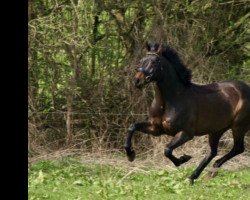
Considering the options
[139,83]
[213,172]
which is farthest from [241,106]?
[139,83]

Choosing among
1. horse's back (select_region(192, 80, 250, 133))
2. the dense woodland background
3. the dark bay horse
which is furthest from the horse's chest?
the dense woodland background

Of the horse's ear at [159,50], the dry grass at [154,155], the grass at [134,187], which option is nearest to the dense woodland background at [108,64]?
the dry grass at [154,155]

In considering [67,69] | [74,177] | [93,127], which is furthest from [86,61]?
[74,177]

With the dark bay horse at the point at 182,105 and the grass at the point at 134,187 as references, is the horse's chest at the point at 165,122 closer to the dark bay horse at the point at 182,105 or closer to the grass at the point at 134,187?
the dark bay horse at the point at 182,105

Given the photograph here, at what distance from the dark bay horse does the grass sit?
1.72ft

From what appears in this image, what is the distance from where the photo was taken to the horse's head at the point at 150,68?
9.05 metres

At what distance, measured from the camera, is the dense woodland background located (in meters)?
14.1

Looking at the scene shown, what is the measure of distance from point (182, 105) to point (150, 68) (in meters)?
0.82

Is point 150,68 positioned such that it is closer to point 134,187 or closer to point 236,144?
point 134,187

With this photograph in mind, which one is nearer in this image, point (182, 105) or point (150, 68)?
point (150, 68)

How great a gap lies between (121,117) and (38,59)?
7.07 ft

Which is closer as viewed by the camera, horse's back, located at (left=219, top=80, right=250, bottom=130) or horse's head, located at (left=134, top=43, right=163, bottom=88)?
horse's head, located at (left=134, top=43, right=163, bottom=88)

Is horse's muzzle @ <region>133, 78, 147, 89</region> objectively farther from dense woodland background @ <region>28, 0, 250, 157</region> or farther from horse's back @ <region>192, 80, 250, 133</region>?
dense woodland background @ <region>28, 0, 250, 157</region>

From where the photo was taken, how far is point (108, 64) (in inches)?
579
